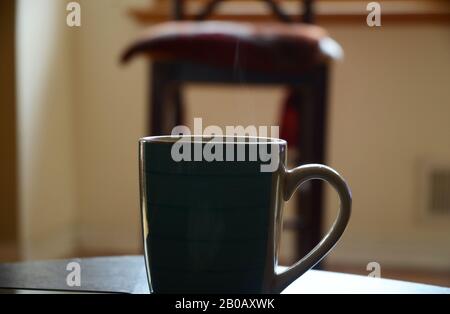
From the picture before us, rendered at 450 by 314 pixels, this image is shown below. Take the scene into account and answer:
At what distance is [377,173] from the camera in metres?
1.77

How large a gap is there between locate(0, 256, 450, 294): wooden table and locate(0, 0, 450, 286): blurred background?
121 cm

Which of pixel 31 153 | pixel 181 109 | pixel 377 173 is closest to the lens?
pixel 181 109

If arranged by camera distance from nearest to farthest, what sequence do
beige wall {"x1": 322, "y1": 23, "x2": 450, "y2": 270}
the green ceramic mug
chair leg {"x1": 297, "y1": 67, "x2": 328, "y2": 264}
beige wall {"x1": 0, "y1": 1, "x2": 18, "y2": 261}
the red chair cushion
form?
1. the green ceramic mug
2. the red chair cushion
3. chair leg {"x1": 297, "y1": 67, "x2": 328, "y2": 264}
4. beige wall {"x1": 0, "y1": 1, "x2": 18, "y2": 261}
5. beige wall {"x1": 322, "y1": 23, "x2": 450, "y2": 270}

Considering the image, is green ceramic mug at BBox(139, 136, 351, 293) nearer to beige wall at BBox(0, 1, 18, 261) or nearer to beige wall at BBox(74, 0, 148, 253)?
beige wall at BBox(0, 1, 18, 261)

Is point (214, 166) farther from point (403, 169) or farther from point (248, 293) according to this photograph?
point (403, 169)

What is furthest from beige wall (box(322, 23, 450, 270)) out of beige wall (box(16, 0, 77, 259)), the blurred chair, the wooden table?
the wooden table

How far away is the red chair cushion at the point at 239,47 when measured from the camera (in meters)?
1.06

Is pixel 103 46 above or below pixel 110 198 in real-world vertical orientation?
above

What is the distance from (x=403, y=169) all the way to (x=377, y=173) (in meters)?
0.07

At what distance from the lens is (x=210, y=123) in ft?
5.99

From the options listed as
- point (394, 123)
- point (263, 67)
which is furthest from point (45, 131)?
point (394, 123)

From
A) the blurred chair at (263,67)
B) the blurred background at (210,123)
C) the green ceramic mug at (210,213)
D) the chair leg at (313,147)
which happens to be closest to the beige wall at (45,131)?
the blurred background at (210,123)

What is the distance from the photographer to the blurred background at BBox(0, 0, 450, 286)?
1.66 metres

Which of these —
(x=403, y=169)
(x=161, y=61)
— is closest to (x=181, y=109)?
(x=161, y=61)
